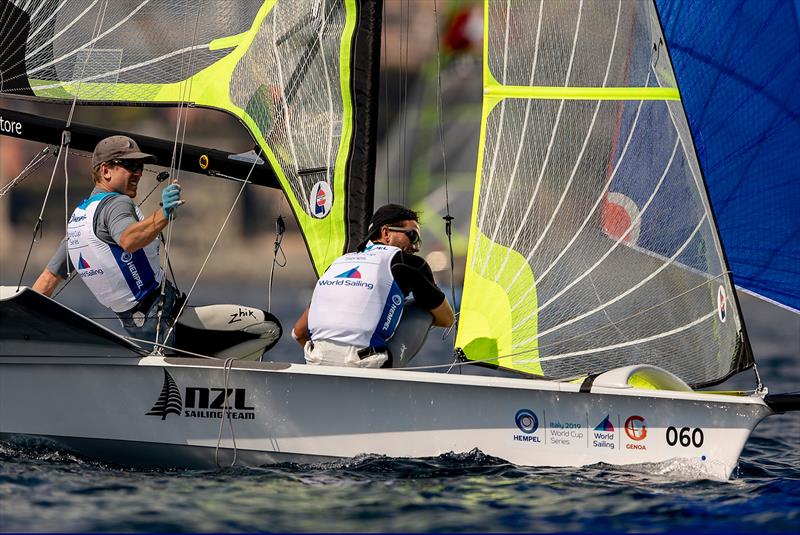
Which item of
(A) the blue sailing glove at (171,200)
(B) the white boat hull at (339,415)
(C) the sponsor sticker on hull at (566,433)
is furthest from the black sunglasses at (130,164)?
(C) the sponsor sticker on hull at (566,433)

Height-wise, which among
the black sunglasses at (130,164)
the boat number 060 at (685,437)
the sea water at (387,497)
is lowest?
the sea water at (387,497)

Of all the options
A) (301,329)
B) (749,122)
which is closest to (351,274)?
(301,329)

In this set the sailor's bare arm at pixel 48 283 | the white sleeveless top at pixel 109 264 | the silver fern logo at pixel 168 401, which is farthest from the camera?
the sailor's bare arm at pixel 48 283

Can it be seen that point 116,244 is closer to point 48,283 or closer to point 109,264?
point 109,264

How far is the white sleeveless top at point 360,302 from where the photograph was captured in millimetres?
4621

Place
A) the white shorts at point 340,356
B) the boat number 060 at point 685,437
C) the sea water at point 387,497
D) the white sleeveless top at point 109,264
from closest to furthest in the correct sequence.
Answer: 1. the sea water at point 387,497
2. the boat number 060 at point 685,437
3. the white shorts at point 340,356
4. the white sleeveless top at point 109,264

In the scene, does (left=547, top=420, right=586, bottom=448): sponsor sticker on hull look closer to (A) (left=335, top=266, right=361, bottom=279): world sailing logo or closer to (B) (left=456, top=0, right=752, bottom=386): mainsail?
(B) (left=456, top=0, right=752, bottom=386): mainsail

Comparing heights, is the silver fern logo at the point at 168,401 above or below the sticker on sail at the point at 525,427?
above

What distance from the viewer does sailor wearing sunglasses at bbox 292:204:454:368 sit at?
463 centimetres

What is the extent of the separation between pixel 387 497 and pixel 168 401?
1.07 meters

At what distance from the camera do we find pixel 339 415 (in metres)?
4.52

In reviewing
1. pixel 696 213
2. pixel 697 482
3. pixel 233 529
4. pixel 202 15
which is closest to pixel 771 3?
pixel 696 213

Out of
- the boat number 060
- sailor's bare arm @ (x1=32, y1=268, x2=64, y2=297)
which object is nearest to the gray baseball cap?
sailor's bare arm @ (x1=32, y1=268, x2=64, y2=297)

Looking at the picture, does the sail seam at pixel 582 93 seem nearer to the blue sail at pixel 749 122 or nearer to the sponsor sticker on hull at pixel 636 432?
the blue sail at pixel 749 122
